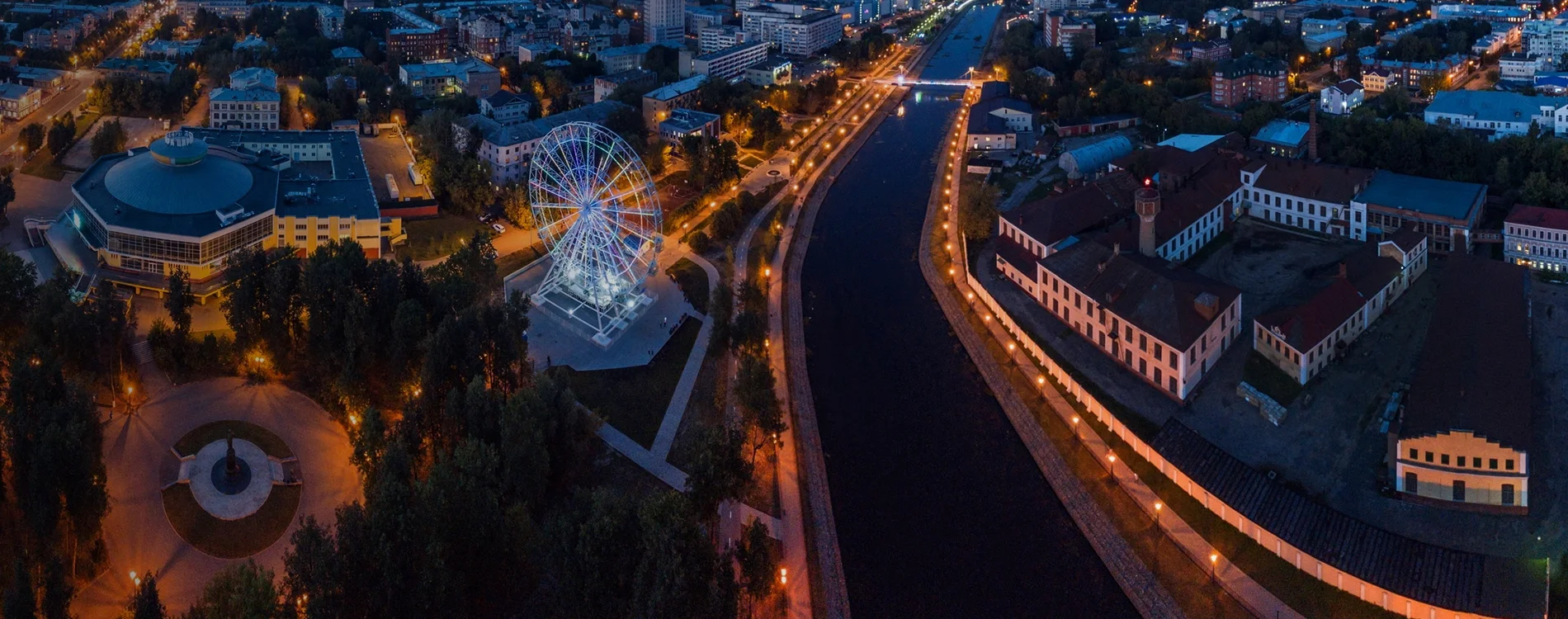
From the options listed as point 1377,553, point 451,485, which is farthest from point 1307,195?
point 451,485

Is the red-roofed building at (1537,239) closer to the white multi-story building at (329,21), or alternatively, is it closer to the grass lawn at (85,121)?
the grass lawn at (85,121)

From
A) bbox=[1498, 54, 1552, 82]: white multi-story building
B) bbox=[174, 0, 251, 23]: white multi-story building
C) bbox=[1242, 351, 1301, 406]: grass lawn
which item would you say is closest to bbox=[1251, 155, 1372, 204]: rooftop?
bbox=[1242, 351, 1301, 406]: grass lawn

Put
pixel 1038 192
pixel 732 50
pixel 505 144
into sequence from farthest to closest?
1. pixel 732 50
2. pixel 505 144
3. pixel 1038 192

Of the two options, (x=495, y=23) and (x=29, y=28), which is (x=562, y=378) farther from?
Result: (x=29, y=28)

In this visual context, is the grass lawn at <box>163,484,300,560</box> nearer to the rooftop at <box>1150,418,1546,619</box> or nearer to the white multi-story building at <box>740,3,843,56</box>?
the rooftop at <box>1150,418,1546,619</box>

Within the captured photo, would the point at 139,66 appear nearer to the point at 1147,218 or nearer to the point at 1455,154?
the point at 1147,218

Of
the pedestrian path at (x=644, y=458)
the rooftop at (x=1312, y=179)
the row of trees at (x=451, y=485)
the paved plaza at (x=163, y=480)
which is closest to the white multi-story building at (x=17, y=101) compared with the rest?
the row of trees at (x=451, y=485)
